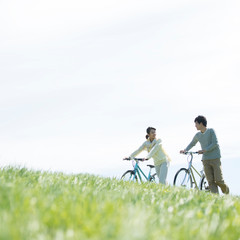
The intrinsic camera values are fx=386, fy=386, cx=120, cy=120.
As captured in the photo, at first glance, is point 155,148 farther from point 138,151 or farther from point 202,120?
point 202,120

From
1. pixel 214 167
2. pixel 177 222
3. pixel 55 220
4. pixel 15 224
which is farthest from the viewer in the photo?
pixel 214 167

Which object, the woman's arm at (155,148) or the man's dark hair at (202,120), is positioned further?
the woman's arm at (155,148)

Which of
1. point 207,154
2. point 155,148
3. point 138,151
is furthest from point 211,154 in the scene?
point 138,151

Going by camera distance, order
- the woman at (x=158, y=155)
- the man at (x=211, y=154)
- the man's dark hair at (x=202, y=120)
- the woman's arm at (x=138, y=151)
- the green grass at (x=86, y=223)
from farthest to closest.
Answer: the woman's arm at (x=138, y=151) < the woman at (x=158, y=155) < the man's dark hair at (x=202, y=120) < the man at (x=211, y=154) < the green grass at (x=86, y=223)

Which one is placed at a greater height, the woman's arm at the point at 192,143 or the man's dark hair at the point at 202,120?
the man's dark hair at the point at 202,120

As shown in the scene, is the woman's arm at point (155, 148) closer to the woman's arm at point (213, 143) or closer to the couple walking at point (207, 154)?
the couple walking at point (207, 154)

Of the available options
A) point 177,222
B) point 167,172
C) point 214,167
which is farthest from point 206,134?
point 177,222

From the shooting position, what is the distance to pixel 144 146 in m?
13.7

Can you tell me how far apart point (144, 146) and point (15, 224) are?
1113 cm

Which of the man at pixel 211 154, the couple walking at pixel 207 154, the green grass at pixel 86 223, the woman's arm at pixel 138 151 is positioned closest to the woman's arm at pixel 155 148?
the couple walking at pixel 207 154

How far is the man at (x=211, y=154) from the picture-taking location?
39.8 ft

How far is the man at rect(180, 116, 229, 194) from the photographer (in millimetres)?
12117

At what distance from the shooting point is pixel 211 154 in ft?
39.9

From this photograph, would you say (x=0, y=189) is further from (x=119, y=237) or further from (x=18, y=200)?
(x=119, y=237)
